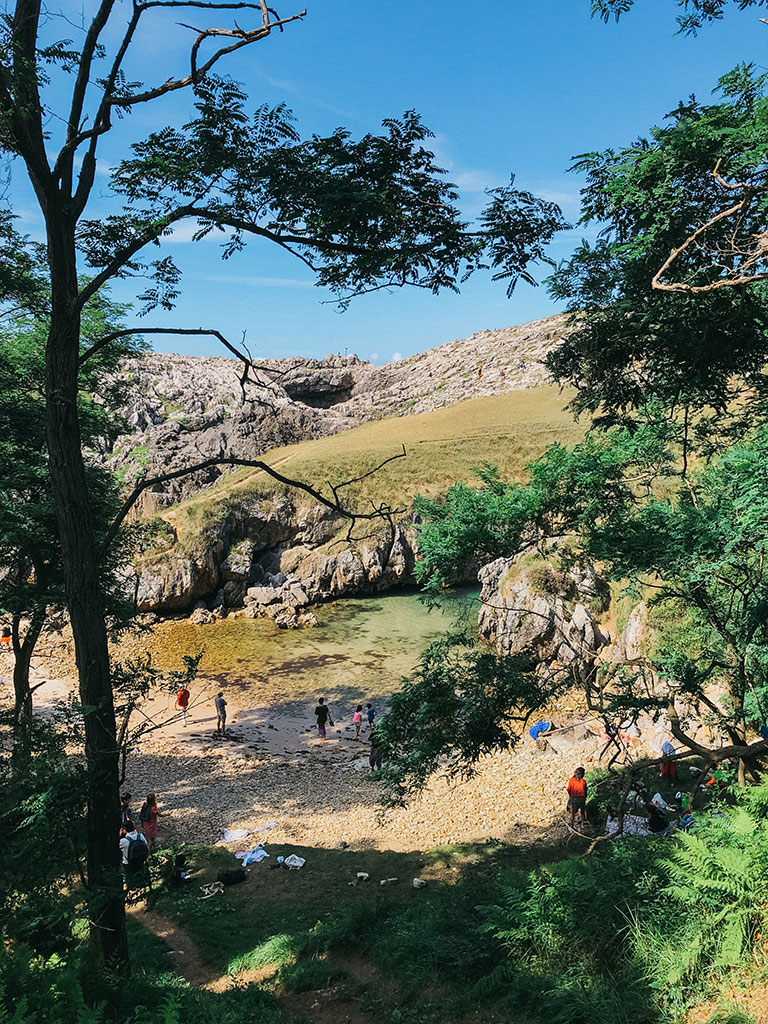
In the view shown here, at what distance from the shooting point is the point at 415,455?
1716 inches

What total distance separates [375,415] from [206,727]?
4680 cm

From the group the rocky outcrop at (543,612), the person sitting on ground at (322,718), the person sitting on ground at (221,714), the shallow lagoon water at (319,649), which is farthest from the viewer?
the shallow lagoon water at (319,649)

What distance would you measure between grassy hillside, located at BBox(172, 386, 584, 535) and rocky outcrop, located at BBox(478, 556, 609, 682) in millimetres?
10437

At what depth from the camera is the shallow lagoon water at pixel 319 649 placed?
2416 centimetres

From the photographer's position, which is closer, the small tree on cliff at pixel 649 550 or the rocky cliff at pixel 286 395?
the small tree on cliff at pixel 649 550

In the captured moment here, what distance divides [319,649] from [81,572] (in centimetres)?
2297

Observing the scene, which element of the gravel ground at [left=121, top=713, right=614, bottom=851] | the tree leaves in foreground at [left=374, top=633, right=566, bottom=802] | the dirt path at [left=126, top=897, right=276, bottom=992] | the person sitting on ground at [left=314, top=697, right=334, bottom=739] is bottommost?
the gravel ground at [left=121, top=713, right=614, bottom=851]

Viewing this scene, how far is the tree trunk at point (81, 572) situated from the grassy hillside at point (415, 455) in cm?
2777

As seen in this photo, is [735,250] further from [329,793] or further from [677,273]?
[329,793]

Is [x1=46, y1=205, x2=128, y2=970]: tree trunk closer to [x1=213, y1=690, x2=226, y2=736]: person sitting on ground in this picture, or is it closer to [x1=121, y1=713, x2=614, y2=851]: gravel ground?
[x1=121, y1=713, x2=614, y2=851]: gravel ground

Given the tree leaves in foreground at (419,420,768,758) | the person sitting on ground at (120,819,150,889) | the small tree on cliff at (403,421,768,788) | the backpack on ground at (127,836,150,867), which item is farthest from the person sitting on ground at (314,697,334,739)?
the tree leaves in foreground at (419,420,768,758)

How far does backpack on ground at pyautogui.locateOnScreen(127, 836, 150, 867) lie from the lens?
10.7 metres

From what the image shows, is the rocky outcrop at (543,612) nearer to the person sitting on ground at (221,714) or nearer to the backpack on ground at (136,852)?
the person sitting on ground at (221,714)

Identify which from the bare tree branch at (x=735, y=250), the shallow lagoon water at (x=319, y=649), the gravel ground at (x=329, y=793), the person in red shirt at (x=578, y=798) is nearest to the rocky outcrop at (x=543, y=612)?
the shallow lagoon water at (x=319, y=649)
